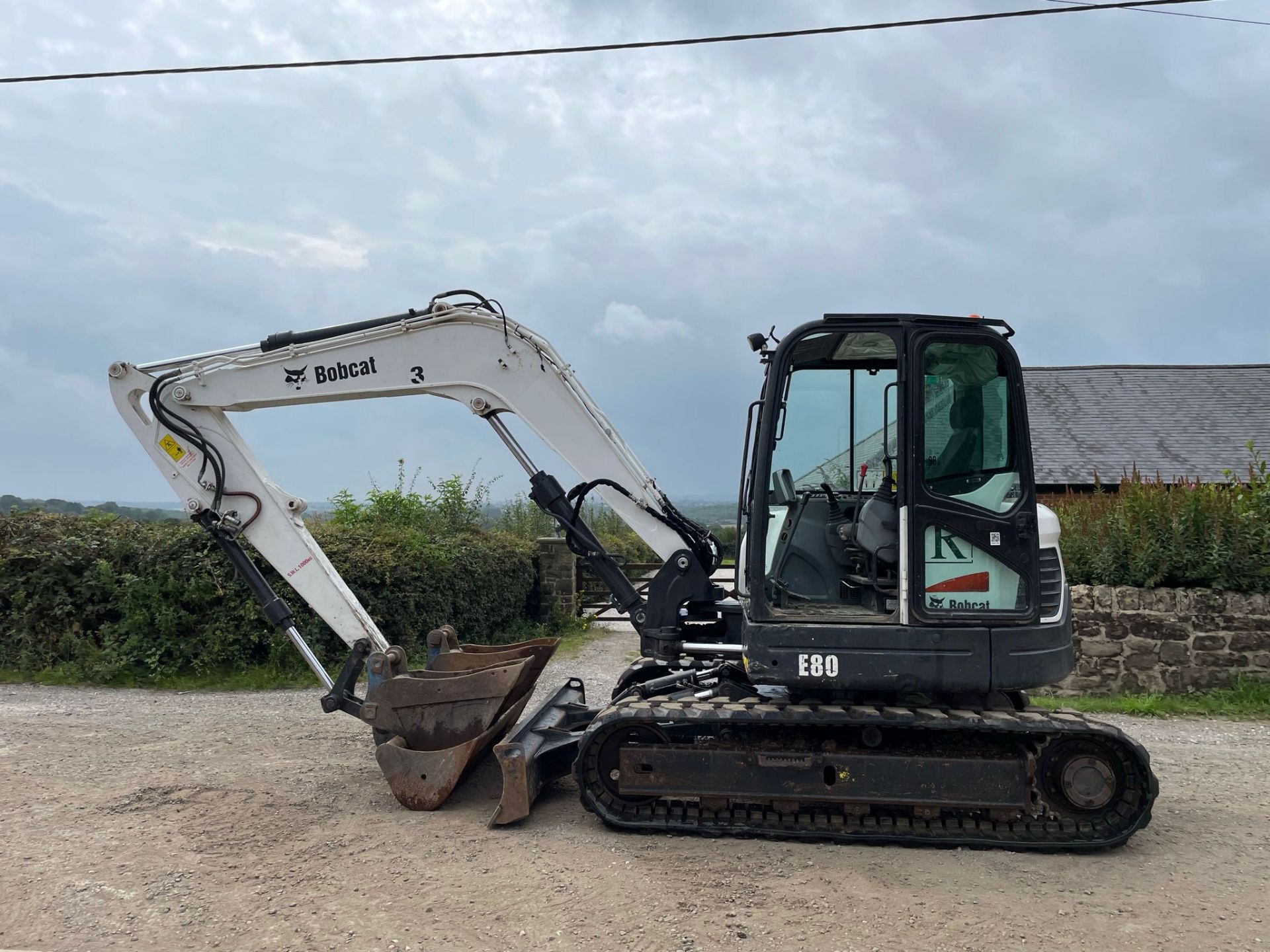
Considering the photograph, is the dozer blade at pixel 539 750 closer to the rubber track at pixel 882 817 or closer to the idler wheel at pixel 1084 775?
the rubber track at pixel 882 817

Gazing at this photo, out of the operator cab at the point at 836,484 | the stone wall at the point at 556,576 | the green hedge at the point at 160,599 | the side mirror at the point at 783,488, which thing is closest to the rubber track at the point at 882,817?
the operator cab at the point at 836,484

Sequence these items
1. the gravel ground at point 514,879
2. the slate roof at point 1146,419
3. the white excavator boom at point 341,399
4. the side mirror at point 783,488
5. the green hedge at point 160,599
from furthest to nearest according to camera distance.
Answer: the slate roof at point 1146,419
the green hedge at point 160,599
the white excavator boom at point 341,399
the side mirror at point 783,488
the gravel ground at point 514,879

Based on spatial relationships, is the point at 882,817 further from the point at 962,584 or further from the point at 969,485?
the point at 969,485

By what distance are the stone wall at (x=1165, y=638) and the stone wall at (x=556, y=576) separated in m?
7.37

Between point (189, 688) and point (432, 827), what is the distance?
19.1 feet

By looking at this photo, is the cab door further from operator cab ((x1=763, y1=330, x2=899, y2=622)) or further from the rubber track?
the rubber track

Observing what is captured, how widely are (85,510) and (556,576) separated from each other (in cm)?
649

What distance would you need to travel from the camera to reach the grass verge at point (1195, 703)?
9344 mm

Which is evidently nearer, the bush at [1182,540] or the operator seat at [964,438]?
the operator seat at [964,438]

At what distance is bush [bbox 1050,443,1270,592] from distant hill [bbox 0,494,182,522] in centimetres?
1050

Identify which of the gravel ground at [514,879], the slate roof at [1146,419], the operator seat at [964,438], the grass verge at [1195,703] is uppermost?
the slate roof at [1146,419]

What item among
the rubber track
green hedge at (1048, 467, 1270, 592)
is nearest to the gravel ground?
the rubber track

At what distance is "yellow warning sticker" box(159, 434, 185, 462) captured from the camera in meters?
6.38

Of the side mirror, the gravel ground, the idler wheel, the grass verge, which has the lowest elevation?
the gravel ground
